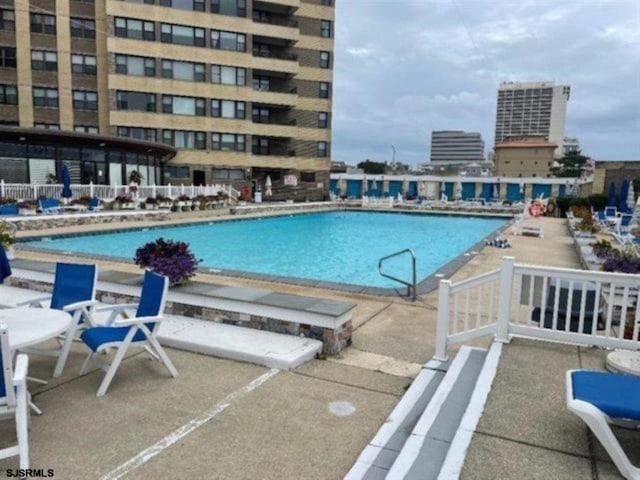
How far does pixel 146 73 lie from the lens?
118 feet

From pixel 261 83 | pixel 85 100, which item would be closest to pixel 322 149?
pixel 261 83

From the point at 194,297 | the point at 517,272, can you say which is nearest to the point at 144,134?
the point at 194,297

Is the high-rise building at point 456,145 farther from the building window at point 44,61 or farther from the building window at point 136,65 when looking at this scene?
the building window at point 44,61

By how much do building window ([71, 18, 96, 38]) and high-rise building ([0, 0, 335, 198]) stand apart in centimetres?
7

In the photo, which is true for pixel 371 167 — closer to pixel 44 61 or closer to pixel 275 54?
pixel 275 54

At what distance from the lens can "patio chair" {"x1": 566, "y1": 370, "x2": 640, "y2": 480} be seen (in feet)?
8.79

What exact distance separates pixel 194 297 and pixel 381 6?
18.5 meters

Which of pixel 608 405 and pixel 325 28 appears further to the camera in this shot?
pixel 325 28

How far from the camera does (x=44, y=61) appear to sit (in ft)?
114

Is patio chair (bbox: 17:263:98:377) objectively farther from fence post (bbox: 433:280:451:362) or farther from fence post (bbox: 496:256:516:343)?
fence post (bbox: 496:256:516:343)

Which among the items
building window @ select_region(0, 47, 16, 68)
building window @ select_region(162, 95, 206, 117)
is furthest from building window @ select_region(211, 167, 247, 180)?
building window @ select_region(0, 47, 16, 68)

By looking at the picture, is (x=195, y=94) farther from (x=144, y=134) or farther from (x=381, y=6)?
(x=381, y=6)

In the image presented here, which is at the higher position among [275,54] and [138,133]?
[275,54]

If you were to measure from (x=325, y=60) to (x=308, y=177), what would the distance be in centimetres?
1102
